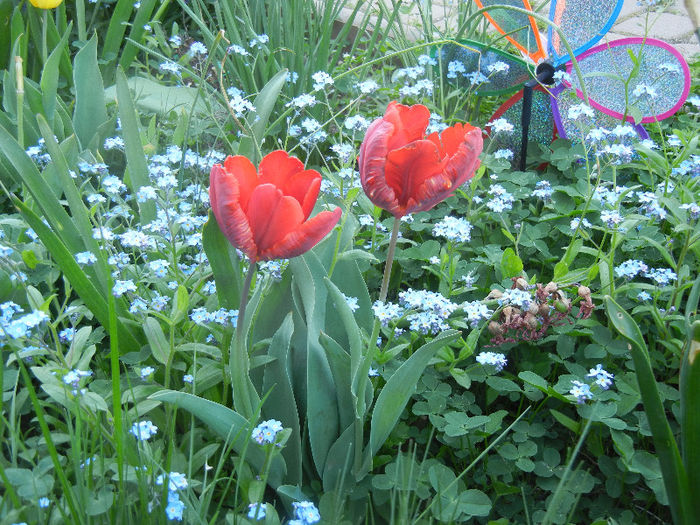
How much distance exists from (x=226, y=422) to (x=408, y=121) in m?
0.53

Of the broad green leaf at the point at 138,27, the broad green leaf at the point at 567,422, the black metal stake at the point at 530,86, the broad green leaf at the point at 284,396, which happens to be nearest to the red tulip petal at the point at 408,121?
the broad green leaf at the point at 284,396

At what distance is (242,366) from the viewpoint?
1070 mm

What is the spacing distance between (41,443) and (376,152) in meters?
0.74

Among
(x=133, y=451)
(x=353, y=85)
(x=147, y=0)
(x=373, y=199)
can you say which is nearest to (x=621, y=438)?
(x=373, y=199)

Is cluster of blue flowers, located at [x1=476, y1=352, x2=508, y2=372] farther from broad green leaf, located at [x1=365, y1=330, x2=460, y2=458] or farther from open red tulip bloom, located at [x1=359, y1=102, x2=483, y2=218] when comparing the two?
open red tulip bloom, located at [x1=359, y1=102, x2=483, y2=218]

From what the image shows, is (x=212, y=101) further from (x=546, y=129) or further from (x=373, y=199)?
(x=373, y=199)

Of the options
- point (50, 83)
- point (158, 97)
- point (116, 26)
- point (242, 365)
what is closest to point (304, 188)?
point (242, 365)

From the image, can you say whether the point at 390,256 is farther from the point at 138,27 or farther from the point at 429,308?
the point at 138,27

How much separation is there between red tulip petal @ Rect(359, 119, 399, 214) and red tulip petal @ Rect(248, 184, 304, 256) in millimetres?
120

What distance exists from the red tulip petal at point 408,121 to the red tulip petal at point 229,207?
26cm

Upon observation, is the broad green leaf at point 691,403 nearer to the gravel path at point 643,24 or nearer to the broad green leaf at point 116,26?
the broad green leaf at point 116,26

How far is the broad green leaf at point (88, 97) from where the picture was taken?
1865 mm

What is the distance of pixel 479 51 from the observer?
2.07 metres

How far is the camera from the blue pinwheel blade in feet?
6.26
